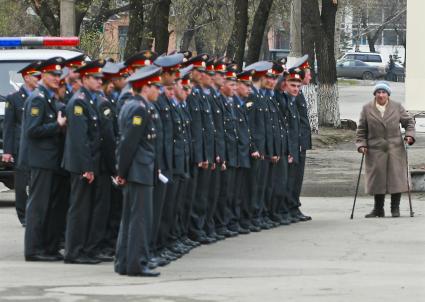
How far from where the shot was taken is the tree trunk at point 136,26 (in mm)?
29875

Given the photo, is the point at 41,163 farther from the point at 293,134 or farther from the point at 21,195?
the point at 293,134

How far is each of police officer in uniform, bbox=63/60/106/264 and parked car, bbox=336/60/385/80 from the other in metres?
67.0

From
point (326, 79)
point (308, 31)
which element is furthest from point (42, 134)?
point (326, 79)

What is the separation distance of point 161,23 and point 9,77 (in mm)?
9645

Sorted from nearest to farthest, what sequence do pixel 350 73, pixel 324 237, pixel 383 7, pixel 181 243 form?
pixel 181 243 → pixel 324 237 → pixel 350 73 → pixel 383 7

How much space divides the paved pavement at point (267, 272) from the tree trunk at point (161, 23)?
13.0 m

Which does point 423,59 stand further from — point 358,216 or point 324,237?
point 324,237

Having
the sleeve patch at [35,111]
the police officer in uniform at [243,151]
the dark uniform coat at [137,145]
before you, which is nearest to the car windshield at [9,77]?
the police officer in uniform at [243,151]

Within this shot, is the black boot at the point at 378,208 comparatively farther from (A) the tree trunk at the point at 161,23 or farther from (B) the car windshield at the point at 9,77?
(A) the tree trunk at the point at 161,23

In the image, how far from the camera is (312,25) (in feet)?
109

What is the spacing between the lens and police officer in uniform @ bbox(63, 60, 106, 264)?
1323 centimetres

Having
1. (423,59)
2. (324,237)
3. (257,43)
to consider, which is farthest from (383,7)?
(324,237)

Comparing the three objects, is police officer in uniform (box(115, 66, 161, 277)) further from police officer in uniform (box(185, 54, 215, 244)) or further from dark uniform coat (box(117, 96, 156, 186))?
police officer in uniform (box(185, 54, 215, 244))

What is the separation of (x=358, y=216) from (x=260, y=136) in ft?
7.40
